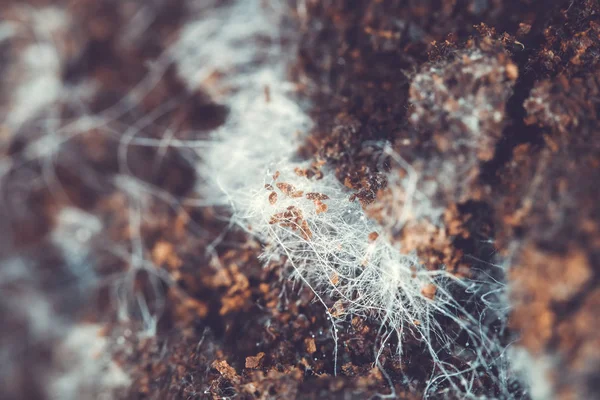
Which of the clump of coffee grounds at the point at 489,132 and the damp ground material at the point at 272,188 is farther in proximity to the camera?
the damp ground material at the point at 272,188

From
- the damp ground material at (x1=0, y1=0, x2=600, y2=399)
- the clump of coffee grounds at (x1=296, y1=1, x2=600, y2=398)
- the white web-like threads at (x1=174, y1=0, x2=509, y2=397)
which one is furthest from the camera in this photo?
the white web-like threads at (x1=174, y1=0, x2=509, y2=397)

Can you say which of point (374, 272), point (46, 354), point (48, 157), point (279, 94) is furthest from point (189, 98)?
point (46, 354)

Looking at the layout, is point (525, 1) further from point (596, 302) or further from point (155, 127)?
point (155, 127)

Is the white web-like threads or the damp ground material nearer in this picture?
the damp ground material

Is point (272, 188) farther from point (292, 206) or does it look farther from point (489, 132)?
point (489, 132)

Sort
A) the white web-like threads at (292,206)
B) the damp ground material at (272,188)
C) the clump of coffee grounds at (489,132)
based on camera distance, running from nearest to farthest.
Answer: the clump of coffee grounds at (489,132) → the damp ground material at (272,188) → the white web-like threads at (292,206)

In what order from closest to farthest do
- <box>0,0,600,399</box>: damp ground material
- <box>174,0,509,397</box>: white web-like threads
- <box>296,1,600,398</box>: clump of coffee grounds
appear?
<box>296,1,600,398</box>: clump of coffee grounds → <box>0,0,600,399</box>: damp ground material → <box>174,0,509,397</box>: white web-like threads

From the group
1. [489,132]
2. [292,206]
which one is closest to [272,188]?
[292,206]

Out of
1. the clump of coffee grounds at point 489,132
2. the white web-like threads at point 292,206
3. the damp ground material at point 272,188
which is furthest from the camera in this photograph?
the white web-like threads at point 292,206

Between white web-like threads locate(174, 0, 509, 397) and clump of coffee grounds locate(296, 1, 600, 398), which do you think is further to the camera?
white web-like threads locate(174, 0, 509, 397)
